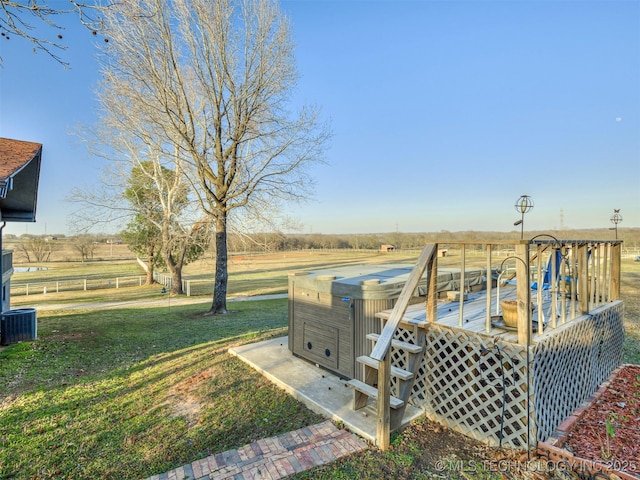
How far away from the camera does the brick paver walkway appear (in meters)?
2.51

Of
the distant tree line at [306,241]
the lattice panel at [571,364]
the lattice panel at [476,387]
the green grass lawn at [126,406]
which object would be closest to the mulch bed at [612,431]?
the lattice panel at [571,364]

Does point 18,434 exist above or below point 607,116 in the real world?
below

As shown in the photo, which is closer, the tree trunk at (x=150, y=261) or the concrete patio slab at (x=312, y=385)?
the concrete patio slab at (x=312, y=385)

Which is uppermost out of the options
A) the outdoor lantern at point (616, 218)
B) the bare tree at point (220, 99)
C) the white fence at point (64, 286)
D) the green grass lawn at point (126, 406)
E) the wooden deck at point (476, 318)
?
the bare tree at point (220, 99)

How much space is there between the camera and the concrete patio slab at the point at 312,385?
10.9ft

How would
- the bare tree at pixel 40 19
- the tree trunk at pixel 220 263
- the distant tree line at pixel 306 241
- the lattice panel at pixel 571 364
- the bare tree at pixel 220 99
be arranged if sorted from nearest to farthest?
the bare tree at pixel 40 19 → the lattice panel at pixel 571 364 → the bare tree at pixel 220 99 → the tree trunk at pixel 220 263 → the distant tree line at pixel 306 241

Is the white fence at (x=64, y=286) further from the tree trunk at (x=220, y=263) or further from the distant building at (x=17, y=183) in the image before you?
the tree trunk at (x=220, y=263)

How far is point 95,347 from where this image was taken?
21.3ft

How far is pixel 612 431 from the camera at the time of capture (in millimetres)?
2750

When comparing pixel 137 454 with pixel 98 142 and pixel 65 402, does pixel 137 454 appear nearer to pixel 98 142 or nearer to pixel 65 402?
pixel 65 402

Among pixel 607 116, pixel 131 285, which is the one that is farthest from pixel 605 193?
pixel 131 285

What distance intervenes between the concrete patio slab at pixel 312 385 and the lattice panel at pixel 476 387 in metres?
0.34

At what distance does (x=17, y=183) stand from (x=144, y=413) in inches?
264

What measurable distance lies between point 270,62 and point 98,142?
7.69m
